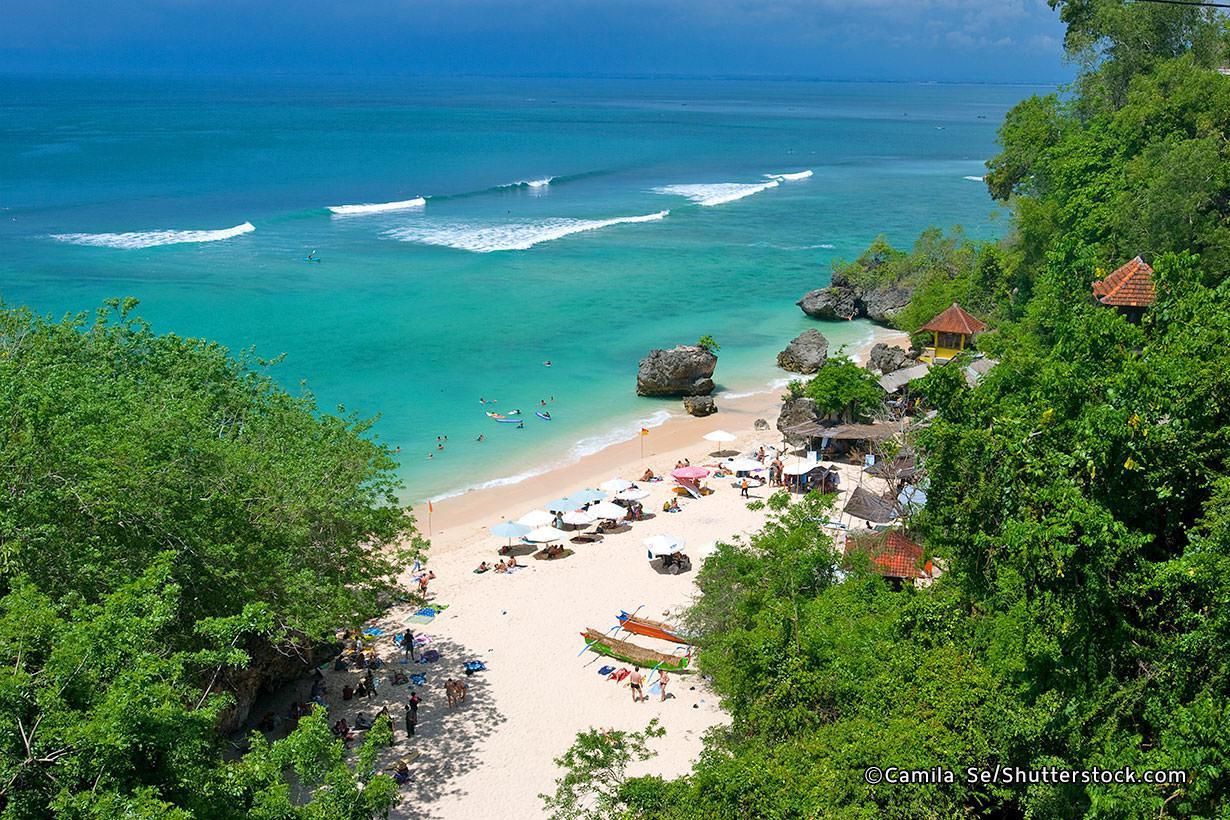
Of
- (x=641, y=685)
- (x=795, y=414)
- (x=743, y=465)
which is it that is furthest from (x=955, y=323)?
(x=641, y=685)

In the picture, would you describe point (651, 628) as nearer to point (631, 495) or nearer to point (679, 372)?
point (631, 495)

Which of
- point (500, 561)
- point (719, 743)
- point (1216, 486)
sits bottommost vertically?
point (500, 561)

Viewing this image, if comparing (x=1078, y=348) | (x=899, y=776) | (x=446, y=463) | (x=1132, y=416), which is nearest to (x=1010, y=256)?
(x=446, y=463)

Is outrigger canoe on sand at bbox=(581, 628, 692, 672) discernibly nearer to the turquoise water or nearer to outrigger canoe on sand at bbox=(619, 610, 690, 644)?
outrigger canoe on sand at bbox=(619, 610, 690, 644)

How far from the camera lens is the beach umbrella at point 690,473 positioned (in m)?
27.2

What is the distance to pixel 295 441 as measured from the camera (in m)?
18.1

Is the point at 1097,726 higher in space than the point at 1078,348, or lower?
lower

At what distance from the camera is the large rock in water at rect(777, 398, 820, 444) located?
30.3 m

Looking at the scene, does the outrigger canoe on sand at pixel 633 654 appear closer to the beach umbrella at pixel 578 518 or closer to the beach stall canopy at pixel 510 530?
the beach stall canopy at pixel 510 530

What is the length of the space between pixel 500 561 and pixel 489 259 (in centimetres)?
3557

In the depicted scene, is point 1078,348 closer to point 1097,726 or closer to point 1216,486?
point 1216,486

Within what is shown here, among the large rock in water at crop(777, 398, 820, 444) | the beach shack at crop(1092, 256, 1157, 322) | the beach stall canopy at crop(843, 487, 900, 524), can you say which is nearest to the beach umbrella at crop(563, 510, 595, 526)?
the beach stall canopy at crop(843, 487, 900, 524)

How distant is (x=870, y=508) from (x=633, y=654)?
290 inches

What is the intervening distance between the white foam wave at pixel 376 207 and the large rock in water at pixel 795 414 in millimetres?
46901
